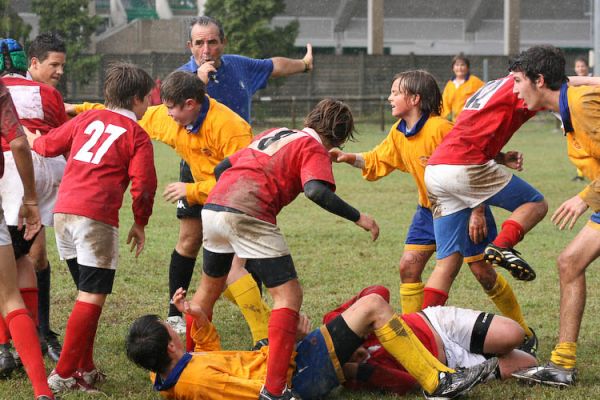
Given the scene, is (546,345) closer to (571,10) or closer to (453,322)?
(453,322)

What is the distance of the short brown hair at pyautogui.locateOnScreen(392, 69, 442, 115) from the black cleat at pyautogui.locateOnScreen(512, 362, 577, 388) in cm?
168

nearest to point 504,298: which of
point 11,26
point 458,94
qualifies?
point 458,94

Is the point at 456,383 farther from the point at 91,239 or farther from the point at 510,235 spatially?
the point at 91,239

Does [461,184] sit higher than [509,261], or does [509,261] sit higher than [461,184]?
[461,184]

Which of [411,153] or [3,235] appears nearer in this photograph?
[3,235]

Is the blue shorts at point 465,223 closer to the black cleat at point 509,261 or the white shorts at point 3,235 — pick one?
the black cleat at point 509,261

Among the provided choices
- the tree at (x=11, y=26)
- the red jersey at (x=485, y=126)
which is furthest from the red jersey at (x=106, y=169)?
the tree at (x=11, y=26)

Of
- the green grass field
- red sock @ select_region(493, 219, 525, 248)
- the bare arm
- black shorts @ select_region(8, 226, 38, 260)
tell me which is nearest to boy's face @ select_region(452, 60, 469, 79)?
the green grass field

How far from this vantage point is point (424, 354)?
4.58 m

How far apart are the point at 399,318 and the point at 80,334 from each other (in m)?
1.58

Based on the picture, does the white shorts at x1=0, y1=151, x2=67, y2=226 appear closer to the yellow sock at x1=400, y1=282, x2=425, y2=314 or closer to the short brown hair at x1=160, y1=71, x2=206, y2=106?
the short brown hair at x1=160, y1=71, x2=206, y2=106

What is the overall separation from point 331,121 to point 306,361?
1194mm

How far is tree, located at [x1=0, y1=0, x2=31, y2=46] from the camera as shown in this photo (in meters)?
26.8

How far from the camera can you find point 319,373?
4633mm
